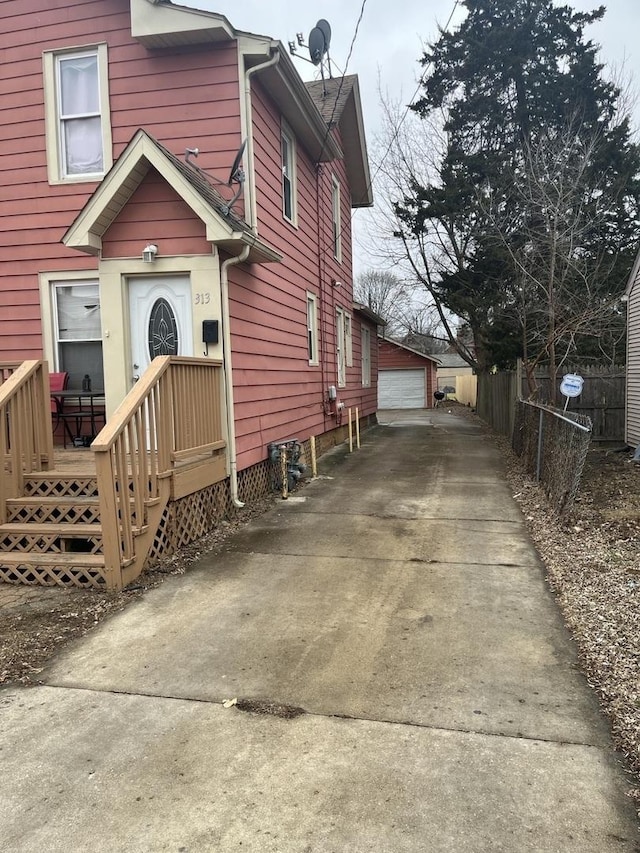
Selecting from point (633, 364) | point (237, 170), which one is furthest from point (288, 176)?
point (633, 364)

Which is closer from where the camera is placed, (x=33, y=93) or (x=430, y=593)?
(x=430, y=593)

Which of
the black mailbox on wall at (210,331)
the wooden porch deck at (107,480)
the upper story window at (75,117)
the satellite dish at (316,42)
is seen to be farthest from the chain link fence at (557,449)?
the satellite dish at (316,42)

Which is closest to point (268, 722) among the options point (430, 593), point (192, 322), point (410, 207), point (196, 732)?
point (196, 732)

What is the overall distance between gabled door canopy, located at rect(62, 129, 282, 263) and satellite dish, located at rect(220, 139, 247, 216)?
6 centimetres

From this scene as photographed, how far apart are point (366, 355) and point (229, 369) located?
1227 cm

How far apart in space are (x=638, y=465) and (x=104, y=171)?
10.3 metres

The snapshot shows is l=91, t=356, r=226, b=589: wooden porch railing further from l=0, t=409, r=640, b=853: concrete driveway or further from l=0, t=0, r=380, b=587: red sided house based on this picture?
l=0, t=409, r=640, b=853: concrete driveway

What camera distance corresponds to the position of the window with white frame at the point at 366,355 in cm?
1848

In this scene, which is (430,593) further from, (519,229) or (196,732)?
(519,229)

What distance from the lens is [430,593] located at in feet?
16.2

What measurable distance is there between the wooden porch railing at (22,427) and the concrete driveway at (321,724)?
6.29 feet

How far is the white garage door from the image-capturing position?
33.9m

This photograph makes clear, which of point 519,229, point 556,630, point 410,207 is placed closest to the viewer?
point 556,630

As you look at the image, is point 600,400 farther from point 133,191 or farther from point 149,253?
point 133,191
